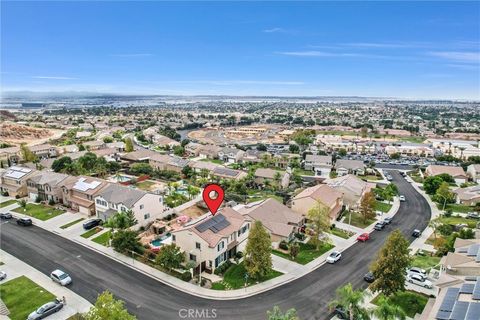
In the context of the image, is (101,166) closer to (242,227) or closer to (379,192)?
(242,227)

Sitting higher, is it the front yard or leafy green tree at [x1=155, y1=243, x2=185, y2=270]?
leafy green tree at [x1=155, y1=243, x2=185, y2=270]

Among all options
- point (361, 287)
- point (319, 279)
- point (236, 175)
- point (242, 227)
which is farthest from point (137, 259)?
point (236, 175)

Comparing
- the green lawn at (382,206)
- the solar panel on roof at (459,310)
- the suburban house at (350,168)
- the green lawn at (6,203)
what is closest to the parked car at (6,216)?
the green lawn at (6,203)

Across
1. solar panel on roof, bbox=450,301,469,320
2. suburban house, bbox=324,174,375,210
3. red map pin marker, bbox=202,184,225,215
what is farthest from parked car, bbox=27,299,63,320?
suburban house, bbox=324,174,375,210

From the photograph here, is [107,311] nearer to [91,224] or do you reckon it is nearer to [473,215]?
[91,224]

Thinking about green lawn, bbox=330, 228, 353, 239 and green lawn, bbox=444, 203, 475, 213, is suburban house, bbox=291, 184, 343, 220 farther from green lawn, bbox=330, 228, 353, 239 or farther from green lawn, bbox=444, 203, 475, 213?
green lawn, bbox=444, 203, 475, 213

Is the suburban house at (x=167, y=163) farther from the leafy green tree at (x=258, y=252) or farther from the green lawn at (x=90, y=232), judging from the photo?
the leafy green tree at (x=258, y=252)

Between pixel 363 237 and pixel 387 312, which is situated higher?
pixel 387 312

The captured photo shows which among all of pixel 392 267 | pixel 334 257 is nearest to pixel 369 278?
pixel 334 257
